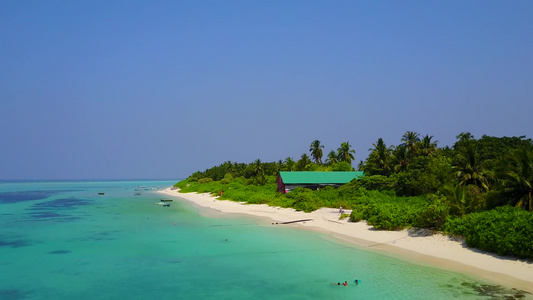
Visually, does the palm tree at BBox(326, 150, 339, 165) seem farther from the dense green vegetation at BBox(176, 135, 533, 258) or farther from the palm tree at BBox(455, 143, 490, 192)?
the palm tree at BBox(455, 143, 490, 192)

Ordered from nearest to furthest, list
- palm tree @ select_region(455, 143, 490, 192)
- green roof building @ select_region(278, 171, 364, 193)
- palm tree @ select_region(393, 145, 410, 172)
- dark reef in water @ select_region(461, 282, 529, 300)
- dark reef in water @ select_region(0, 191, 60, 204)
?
dark reef in water @ select_region(461, 282, 529, 300), palm tree @ select_region(455, 143, 490, 192), palm tree @ select_region(393, 145, 410, 172), green roof building @ select_region(278, 171, 364, 193), dark reef in water @ select_region(0, 191, 60, 204)

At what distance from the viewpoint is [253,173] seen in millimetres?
95812

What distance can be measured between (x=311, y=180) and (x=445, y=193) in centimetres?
3229

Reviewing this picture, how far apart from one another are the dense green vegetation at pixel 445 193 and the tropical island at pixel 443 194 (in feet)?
0.12

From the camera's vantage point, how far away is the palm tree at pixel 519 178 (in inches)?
873

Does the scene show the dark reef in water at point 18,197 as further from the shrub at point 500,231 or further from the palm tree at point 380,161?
the shrub at point 500,231

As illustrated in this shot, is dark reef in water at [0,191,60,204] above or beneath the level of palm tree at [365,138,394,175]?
beneath

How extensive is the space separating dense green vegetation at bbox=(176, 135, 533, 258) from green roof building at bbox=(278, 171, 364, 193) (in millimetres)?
3197

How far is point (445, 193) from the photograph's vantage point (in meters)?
26.4

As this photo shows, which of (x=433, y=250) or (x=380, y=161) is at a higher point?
(x=380, y=161)

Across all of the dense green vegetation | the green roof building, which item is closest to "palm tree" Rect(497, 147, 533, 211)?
the dense green vegetation

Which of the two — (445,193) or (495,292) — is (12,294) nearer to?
(495,292)

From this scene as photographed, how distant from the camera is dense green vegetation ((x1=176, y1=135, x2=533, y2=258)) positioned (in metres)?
19.8

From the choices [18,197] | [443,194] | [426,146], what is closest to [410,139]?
[426,146]
